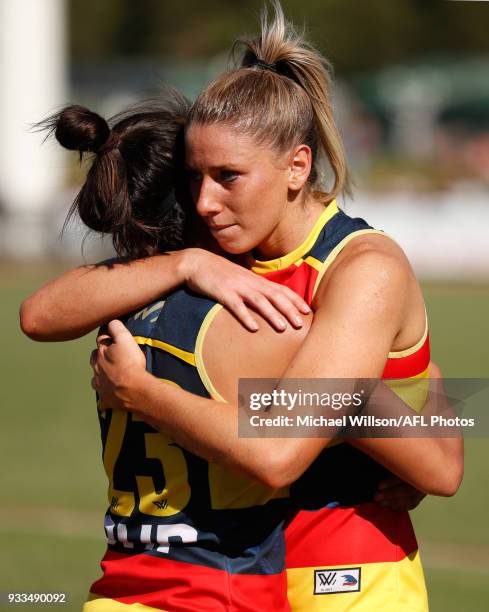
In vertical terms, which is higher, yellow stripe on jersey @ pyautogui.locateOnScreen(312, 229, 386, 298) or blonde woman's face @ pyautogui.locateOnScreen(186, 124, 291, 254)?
blonde woman's face @ pyautogui.locateOnScreen(186, 124, 291, 254)

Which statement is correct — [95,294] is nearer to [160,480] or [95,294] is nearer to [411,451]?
[160,480]

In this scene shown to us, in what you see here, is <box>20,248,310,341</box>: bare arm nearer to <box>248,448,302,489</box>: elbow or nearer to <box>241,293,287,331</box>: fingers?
<box>241,293,287,331</box>: fingers

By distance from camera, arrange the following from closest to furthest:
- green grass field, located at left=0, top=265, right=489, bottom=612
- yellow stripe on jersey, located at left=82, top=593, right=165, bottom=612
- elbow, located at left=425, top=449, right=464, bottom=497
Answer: yellow stripe on jersey, located at left=82, top=593, right=165, bottom=612
elbow, located at left=425, top=449, right=464, bottom=497
green grass field, located at left=0, top=265, right=489, bottom=612

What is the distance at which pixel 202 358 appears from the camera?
2494mm

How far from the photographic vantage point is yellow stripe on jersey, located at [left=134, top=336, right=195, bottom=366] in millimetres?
2523

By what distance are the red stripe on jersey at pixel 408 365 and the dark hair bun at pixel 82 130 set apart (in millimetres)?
958

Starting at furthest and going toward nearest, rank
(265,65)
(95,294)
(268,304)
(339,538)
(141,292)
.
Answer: (265,65) < (339,538) < (95,294) < (141,292) < (268,304)

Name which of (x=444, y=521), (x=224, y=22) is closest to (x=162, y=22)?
(x=224, y=22)

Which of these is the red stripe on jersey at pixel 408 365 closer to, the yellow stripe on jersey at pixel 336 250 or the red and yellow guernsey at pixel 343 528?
the red and yellow guernsey at pixel 343 528

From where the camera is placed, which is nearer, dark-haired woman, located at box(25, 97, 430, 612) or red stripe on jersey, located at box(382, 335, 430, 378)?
dark-haired woman, located at box(25, 97, 430, 612)

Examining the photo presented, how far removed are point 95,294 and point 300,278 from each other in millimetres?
532

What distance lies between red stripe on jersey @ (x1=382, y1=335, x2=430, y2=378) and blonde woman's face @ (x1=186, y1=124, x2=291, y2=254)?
1.56ft

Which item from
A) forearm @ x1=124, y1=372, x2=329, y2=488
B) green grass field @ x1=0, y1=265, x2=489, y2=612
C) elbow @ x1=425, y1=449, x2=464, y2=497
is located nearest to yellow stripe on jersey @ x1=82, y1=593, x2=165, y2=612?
forearm @ x1=124, y1=372, x2=329, y2=488

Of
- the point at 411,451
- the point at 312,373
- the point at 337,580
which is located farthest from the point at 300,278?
the point at 337,580
